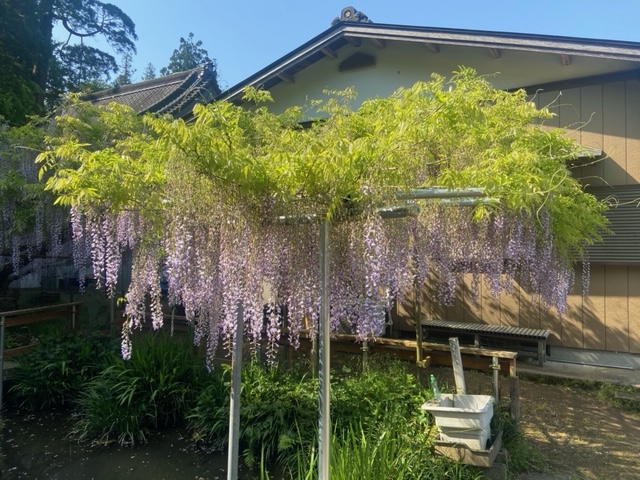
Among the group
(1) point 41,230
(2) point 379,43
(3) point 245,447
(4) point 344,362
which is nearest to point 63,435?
(3) point 245,447

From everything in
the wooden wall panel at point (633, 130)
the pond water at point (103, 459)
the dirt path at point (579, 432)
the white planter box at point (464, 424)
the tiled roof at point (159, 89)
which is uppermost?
the tiled roof at point (159, 89)

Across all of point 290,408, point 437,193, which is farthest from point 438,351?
point 437,193

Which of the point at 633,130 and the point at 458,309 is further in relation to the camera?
the point at 458,309

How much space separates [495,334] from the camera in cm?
625

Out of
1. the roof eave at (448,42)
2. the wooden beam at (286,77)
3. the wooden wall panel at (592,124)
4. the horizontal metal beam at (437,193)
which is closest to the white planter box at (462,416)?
the horizontal metal beam at (437,193)

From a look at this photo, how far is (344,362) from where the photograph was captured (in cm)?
583

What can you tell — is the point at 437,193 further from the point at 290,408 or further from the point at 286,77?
the point at 286,77

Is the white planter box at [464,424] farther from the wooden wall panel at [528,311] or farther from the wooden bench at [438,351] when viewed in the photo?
the wooden wall panel at [528,311]

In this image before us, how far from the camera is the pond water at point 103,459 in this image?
385cm

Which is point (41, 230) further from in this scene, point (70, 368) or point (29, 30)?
point (29, 30)

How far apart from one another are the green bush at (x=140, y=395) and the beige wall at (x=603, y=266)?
4426 millimetres

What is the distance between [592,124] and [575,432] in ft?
13.4

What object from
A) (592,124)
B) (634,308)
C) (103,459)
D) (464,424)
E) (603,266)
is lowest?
(103,459)

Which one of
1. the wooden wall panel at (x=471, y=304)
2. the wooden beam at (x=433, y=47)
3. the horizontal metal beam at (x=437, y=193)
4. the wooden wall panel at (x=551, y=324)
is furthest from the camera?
the wooden wall panel at (x=471, y=304)
